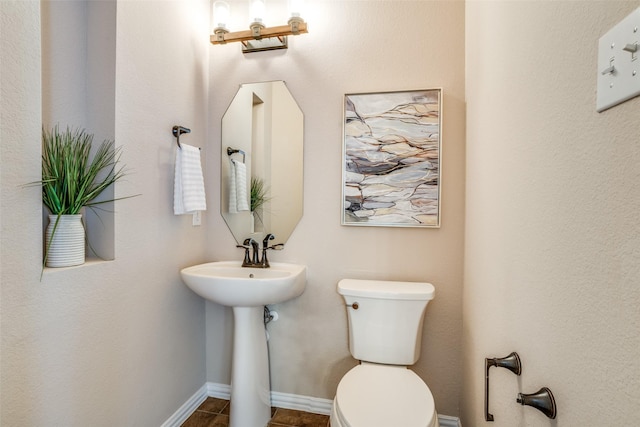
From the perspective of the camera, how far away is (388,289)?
59.4 inches

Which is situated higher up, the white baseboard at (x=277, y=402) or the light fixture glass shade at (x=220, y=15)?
the light fixture glass shade at (x=220, y=15)

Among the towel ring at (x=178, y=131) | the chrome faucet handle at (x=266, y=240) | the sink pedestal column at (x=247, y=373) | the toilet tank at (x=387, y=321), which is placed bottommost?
the sink pedestal column at (x=247, y=373)

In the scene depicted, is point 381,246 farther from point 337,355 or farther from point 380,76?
point 380,76

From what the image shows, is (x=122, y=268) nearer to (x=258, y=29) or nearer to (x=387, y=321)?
(x=387, y=321)

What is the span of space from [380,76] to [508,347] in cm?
141

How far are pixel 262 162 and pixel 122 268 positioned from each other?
922 millimetres

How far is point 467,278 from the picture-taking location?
1.54m

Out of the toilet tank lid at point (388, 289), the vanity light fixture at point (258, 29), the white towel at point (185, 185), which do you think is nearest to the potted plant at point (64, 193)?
the white towel at point (185, 185)

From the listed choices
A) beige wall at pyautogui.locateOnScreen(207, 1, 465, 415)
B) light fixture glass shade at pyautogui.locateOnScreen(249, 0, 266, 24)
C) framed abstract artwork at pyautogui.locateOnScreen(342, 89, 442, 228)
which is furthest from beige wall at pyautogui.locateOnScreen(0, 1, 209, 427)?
framed abstract artwork at pyautogui.locateOnScreen(342, 89, 442, 228)

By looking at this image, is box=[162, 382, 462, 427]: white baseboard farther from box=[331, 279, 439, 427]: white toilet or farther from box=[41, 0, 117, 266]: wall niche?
box=[41, 0, 117, 266]: wall niche

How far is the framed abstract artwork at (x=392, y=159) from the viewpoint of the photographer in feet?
5.38

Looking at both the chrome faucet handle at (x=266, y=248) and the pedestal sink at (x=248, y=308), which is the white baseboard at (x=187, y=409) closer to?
the pedestal sink at (x=248, y=308)

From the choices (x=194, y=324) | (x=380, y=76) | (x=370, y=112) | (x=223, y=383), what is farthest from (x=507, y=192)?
(x=223, y=383)

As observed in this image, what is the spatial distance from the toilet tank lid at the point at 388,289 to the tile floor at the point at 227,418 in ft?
2.65
